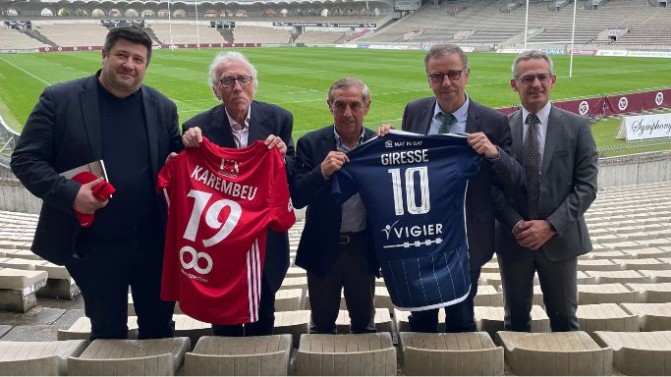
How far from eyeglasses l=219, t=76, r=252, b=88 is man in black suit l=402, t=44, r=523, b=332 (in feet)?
3.29

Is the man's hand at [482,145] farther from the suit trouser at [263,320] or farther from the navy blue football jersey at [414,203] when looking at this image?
the suit trouser at [263,320]

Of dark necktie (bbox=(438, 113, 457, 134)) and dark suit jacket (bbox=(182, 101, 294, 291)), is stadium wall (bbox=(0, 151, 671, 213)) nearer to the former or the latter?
dark necktie (bbox=(438, 113, 457, 134))

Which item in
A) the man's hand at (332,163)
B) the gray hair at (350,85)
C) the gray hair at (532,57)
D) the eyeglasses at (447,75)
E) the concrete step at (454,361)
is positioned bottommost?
the concrete step at (454,361)

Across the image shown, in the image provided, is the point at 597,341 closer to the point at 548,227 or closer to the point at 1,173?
the point at 548,227

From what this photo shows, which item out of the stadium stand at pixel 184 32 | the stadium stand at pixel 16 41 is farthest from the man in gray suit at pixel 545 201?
the stadium stand at pixel 184 32

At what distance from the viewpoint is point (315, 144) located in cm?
366

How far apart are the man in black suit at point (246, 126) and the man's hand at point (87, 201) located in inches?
22.9

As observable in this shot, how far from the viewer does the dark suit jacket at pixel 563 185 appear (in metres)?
3.54

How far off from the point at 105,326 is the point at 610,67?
36.9 meters

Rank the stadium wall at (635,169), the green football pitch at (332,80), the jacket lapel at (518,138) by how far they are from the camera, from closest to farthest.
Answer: the jacket lapel at (518,138) < the stadium wall at (635,169) < the green football pitch at (332,80)

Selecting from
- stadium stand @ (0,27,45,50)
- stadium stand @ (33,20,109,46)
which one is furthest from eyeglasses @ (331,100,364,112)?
stadium stand @ (33,20,109,46)

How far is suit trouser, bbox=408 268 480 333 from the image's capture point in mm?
3559

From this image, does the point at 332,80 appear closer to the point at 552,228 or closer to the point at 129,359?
the point at 552,228

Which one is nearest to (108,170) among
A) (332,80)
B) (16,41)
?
(332,80)
